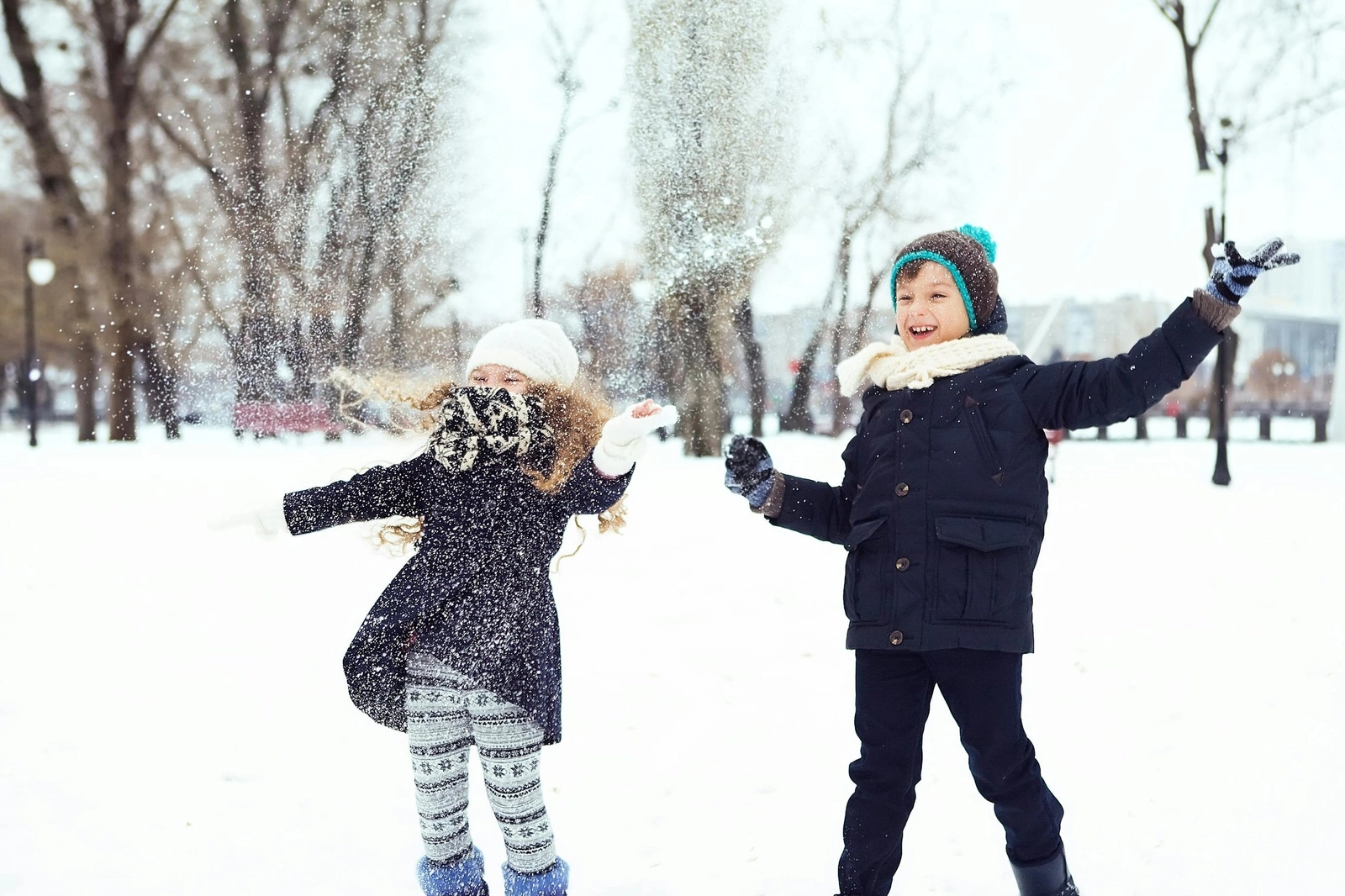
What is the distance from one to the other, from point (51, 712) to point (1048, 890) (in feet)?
10.6

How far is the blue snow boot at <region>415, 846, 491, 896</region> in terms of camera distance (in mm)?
2025

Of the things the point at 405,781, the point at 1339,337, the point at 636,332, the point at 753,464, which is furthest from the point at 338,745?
the point at 1339,337

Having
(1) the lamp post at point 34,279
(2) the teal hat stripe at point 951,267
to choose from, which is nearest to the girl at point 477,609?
(2) the teal hat stripe at point 951,267

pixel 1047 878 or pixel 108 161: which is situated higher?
pixel 108 161

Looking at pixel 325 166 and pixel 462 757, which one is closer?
pixel 462 757

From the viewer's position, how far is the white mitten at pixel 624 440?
1937 mm

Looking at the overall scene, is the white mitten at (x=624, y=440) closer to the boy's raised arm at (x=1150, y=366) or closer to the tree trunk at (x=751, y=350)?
the boy's raised arm at (x=1150, y=366)

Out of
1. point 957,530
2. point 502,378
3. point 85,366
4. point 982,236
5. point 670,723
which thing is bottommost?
point 670,723

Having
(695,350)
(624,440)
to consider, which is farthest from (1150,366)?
(695,350)

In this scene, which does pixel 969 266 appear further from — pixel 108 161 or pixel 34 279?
pixel 34 279

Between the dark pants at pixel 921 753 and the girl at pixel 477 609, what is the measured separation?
1.91ft

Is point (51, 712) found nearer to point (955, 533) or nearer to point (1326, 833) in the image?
point (955, 533)

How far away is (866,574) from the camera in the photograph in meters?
2.04

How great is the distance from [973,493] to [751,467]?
420 millimetres
